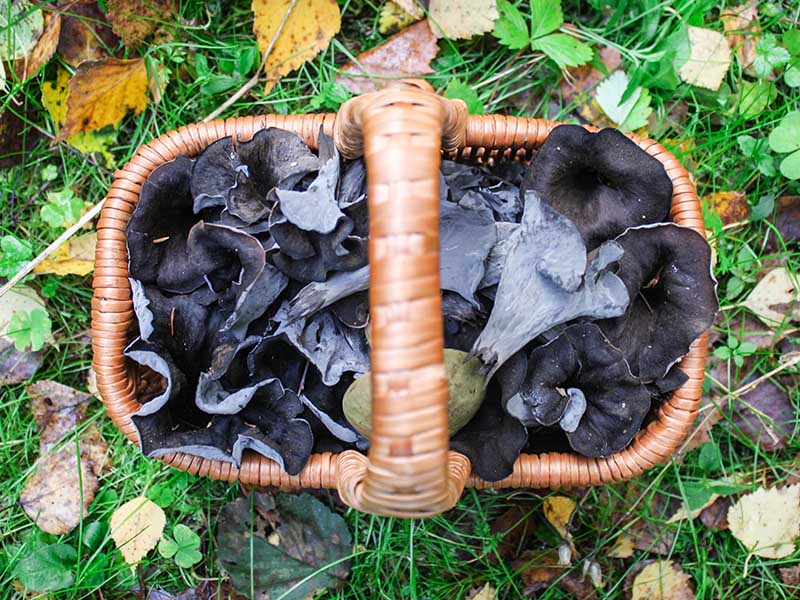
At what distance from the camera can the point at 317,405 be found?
1.61 meters

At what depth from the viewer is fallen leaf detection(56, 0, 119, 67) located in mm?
1999

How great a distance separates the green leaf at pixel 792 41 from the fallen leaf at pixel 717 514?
4.17 ft

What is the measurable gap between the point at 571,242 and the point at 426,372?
51 cm

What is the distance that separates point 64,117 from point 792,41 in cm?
206

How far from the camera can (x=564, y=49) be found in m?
1.98

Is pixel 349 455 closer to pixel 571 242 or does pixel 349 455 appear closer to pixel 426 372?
pixel 426 372

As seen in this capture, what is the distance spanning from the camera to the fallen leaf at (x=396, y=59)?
2035mm

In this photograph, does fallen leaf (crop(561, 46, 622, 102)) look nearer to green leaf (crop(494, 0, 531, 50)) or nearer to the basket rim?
green leaf (crop(494, 0, 531, 50))

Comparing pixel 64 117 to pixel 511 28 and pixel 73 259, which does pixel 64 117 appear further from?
pixel 511 28

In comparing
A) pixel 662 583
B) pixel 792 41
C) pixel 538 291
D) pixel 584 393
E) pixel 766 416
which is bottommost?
pixel 662 583

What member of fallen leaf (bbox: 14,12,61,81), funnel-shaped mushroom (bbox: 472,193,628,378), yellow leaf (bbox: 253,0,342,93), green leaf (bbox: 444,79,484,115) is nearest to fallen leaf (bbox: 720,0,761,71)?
green leaf (bbox: 444,79,484,115)

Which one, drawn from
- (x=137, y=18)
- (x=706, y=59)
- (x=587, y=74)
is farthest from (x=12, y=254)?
(x=706, y=59)

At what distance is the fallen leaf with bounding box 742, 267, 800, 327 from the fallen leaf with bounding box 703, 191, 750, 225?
0.19 metres

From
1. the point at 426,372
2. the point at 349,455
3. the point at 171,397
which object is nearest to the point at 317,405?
the point at 349,455
